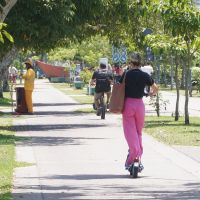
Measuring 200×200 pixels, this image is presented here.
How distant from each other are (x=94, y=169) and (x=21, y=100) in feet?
50.2

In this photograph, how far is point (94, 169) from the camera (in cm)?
1401

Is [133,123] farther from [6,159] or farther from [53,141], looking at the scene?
[53,141]

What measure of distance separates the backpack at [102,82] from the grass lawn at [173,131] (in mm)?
2359

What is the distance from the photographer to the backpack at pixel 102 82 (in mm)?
28406

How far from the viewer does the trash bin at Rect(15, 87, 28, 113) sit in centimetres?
2891

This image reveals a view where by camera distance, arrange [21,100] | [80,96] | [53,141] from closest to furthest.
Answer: [53,141] < [21,100] < [80,96]

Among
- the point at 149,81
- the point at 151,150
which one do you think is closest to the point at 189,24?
the point at 151,150

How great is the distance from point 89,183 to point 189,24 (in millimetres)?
6117

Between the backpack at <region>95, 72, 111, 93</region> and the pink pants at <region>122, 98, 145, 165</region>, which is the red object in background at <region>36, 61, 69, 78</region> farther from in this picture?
the pink pants at <region>122, 98, 145, 165</region>

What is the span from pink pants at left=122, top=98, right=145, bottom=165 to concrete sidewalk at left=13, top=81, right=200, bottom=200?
41cm

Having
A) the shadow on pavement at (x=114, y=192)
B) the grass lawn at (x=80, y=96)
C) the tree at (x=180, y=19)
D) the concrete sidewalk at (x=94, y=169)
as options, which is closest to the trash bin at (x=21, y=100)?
the concrete sidewalk at (x=94, y=169)

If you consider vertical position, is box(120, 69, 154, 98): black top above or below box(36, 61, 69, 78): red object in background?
above

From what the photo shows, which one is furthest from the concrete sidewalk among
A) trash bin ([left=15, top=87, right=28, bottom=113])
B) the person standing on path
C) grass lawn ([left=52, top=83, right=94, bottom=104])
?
grass lawn ([left=52, top=83, right=94, bottom=104])

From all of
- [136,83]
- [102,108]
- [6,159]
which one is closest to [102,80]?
[102,108]
